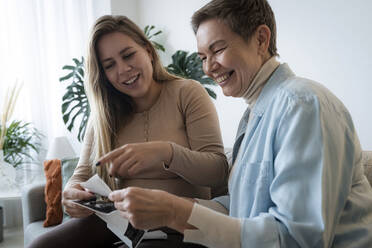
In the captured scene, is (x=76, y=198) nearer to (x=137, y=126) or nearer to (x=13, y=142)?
(x=137, y=126)

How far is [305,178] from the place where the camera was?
2.17ft

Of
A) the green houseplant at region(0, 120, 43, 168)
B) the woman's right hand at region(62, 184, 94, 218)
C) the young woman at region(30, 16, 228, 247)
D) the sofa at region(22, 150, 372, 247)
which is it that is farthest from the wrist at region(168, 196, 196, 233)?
the green houseplant at region(0, 120, 43, 168)

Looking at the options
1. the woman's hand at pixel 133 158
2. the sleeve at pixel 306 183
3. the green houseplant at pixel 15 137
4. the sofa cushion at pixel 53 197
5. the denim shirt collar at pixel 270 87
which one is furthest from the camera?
the green houseplant at pixel 15 137

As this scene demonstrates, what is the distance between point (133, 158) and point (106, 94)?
0.58 m

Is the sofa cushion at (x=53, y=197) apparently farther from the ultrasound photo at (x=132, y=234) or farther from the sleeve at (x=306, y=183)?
the sleeve at (x=306, y=183)

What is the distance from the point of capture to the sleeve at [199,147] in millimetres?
1184

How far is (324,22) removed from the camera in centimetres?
250

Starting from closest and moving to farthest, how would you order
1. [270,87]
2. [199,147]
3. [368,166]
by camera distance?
[270,87] → [368,166] → [199,147]

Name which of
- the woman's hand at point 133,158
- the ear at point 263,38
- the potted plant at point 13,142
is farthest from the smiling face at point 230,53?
the potted plant at point 13,142

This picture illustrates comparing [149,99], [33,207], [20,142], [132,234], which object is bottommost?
[33,207]


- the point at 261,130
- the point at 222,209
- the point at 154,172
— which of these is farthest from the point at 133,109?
the point at 261,130

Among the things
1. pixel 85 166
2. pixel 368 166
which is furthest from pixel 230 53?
pixel 85 166

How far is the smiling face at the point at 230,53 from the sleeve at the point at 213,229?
0.40m

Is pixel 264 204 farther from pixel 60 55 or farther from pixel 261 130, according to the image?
pixel 60 55
